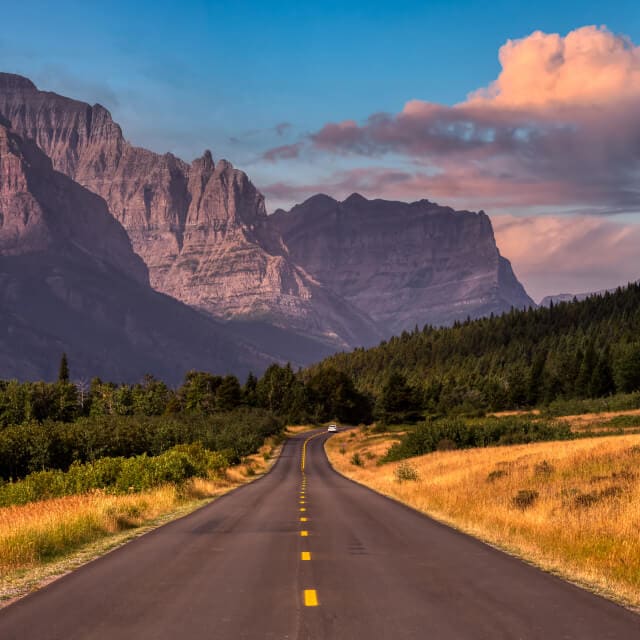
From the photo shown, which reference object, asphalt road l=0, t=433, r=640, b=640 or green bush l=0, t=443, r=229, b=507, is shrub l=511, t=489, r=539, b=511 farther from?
green bush l=0, t=443, r=229, b=507

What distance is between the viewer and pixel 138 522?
2603 centimetres

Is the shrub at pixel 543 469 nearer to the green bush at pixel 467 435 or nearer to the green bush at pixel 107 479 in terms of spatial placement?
the green bush at pixel 107 479

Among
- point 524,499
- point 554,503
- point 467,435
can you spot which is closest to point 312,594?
point 554,503

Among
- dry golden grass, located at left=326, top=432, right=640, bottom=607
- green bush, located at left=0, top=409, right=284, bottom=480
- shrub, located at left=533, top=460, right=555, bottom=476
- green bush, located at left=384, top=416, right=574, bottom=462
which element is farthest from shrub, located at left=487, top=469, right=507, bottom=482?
green bush, located at left=0, top=409, right=284, bottom=480

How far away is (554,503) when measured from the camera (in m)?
26.0

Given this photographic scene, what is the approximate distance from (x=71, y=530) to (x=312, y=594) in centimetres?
1005

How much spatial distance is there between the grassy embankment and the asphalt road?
2.95 ft

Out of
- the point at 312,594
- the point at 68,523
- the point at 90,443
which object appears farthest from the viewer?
the point at 90,443

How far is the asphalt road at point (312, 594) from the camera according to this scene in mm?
10148

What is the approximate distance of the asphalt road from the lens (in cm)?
1015

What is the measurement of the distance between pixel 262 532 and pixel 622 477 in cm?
1658

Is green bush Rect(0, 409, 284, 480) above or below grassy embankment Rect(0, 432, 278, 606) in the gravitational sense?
below

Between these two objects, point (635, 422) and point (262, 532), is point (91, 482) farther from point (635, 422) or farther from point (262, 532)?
point (635, 422)

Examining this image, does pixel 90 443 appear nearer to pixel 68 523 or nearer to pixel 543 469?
pixel 543 469
